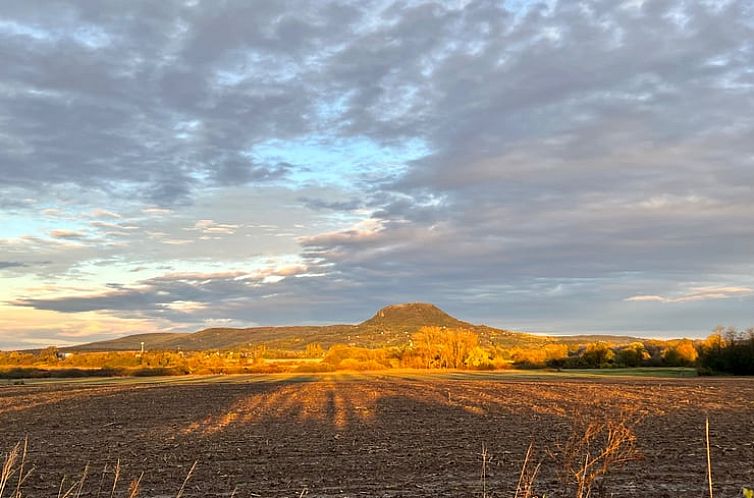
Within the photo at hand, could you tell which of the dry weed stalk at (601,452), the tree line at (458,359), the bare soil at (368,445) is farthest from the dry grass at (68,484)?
the tree line at (458,359)

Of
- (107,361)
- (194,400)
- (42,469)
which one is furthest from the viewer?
(107,361)

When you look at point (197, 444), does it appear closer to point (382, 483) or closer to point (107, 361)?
point (382, 483)

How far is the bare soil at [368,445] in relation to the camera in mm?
16188

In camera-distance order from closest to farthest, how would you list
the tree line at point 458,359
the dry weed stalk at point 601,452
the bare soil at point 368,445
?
the dry weed stalk at point 601,452 < the bare soil at point 368,445 < the tree line at point 458,359

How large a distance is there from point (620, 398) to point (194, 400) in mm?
31462

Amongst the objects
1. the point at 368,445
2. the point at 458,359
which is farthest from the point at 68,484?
the point at 458,359

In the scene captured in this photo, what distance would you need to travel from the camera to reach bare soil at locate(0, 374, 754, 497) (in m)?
16.2

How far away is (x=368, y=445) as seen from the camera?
24.0 meters

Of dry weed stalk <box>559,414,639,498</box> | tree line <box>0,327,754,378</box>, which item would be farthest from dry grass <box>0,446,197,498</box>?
tree line <box>0,327,754,378</box>

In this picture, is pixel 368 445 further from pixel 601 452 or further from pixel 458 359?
pixel 458 359

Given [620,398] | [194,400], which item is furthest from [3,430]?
[620,398]

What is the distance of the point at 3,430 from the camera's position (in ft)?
112

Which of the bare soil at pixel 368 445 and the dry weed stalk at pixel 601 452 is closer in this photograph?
the dry weed stalk at pixel 601 452

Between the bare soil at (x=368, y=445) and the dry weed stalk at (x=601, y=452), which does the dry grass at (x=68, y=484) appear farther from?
the dry weed stalk at (x=601, y=452)
